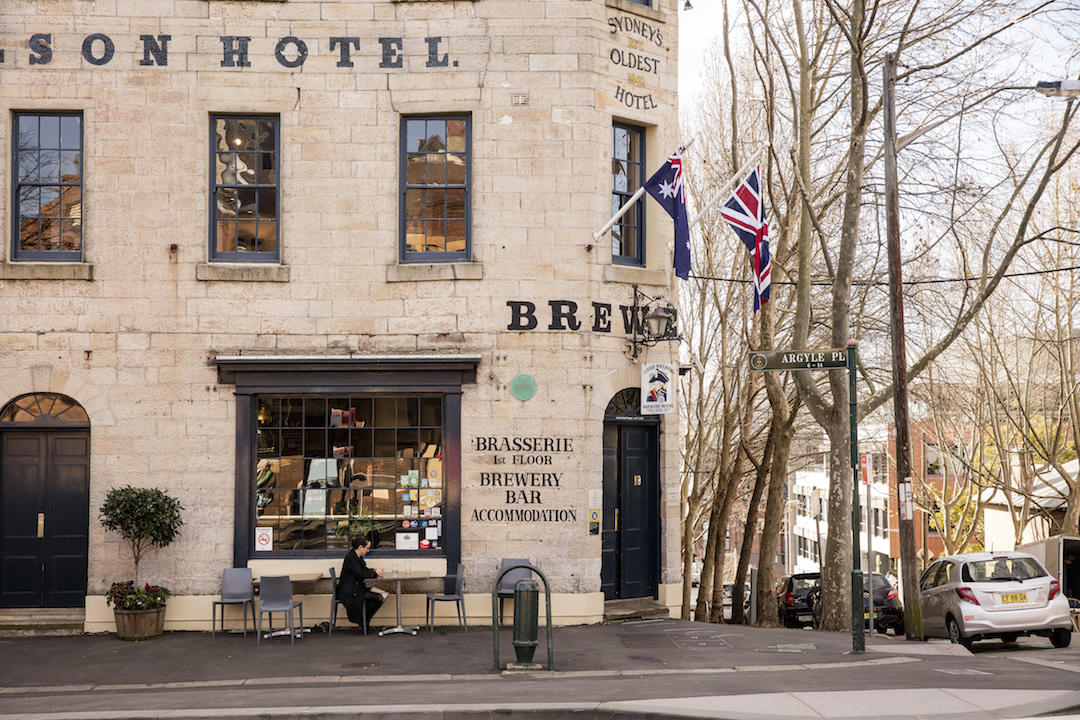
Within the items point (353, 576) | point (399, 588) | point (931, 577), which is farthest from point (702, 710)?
point (931, 577)

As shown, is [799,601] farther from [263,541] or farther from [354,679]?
[354,679]

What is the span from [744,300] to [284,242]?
14.2 metres

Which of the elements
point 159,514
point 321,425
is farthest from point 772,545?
point 159,514

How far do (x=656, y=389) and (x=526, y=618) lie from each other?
5.10 m

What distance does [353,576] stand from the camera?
14773 mm

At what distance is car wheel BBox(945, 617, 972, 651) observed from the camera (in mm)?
17266

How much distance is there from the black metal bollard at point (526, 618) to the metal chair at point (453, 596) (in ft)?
9.47

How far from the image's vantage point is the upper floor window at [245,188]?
15891 mm

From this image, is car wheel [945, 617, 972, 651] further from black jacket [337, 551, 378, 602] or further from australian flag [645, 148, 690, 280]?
black jacket [337, 551, 378, 602]

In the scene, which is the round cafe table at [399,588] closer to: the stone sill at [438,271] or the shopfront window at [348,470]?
the shopfront window at [348,470]

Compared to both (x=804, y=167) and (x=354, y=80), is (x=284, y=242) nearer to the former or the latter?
(x=354, y=80)

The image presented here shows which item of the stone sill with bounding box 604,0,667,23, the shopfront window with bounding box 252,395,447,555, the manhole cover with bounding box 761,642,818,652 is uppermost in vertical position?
the stone sill with bounding box 604,0,667,23

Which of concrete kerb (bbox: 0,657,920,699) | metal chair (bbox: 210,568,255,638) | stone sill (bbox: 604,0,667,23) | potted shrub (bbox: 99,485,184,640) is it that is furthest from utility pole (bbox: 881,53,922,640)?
potted shrub (bbox: 99,485,184,640)

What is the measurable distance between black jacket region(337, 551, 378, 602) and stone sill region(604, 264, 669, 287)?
514 cm
